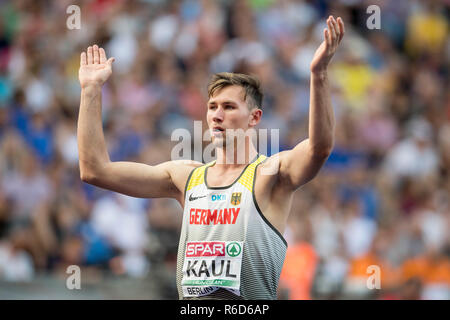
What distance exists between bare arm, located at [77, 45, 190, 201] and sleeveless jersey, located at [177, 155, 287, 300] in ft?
1.57

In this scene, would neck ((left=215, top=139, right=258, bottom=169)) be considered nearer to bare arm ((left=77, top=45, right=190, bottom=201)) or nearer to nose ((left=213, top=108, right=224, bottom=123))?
nose ((left=213, top=108, right=224, bottom=123))

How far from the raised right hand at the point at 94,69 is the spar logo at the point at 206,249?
1.41m

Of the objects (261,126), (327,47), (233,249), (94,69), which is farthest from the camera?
(261,126)

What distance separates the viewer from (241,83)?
19.9ft

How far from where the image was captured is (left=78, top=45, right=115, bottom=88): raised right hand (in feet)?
19.6

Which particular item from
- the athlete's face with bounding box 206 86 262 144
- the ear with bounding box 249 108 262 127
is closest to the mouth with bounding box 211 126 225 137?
the athlete's face with bounding box 206 86 262 144

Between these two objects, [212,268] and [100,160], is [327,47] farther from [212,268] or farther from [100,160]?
[100,160]

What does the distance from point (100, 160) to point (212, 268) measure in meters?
1.18

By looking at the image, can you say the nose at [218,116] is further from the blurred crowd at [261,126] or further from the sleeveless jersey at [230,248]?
the blurred crowd at [261,126]

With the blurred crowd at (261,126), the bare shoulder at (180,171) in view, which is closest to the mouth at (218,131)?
the bare shoulder at (180,171)

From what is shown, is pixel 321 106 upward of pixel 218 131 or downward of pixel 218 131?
upward

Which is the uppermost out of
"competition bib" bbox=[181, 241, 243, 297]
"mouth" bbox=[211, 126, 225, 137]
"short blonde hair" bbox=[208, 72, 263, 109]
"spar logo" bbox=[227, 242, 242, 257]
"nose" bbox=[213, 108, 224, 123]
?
"short blonde hair" bbox=[208, 72, 263, 109]

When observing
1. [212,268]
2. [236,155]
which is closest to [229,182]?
[236,155]
